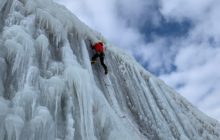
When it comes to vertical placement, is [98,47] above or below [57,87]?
above

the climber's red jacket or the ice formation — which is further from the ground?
the climber's red jacket

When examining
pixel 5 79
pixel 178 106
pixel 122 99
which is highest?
pixel 178 106

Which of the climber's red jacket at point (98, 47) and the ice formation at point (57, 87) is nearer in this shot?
the ice formation at point (57, 87)

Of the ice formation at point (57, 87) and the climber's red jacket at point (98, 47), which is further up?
the climber's red jacket at point (98, 47)

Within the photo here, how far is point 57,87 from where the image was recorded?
811 cm

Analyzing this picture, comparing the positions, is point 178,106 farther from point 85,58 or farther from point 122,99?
point 85,58

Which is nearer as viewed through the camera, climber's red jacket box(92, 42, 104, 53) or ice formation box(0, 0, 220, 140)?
ice formation box(0, 0, 220, 140)

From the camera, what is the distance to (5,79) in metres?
7.54

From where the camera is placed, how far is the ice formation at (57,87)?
7.16 metres

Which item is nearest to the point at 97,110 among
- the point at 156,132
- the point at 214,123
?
the point at 156,132

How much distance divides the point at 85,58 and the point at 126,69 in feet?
11.3

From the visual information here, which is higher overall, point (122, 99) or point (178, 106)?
point (178, 106)

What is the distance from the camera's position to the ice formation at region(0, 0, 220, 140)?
23.5ft

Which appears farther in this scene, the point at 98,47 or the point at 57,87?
the point at 98,47
